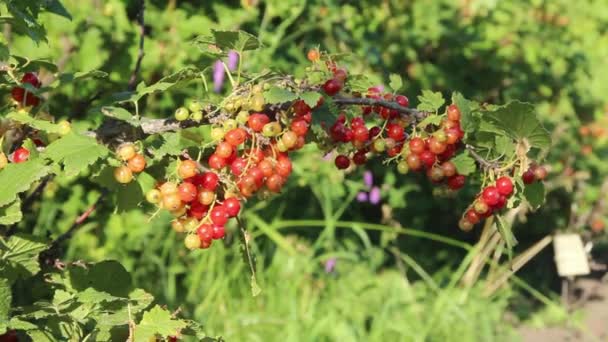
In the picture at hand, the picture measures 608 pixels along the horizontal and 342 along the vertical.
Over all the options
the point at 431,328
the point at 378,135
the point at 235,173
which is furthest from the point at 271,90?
the point at 431,328

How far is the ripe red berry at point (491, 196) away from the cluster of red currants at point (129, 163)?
0.62m

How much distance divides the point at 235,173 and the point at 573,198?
3621 millimetres

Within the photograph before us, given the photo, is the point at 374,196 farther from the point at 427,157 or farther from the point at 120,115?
the point at 120,115

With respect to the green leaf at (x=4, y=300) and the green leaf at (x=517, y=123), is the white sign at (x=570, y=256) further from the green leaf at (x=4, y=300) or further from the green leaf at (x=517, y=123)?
the green leaf at (x=4, y=300)

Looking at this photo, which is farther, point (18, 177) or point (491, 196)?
point (491, 196)

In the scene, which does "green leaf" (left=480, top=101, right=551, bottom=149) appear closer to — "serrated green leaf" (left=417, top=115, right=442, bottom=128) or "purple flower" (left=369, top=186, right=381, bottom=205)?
"serrated green leaf" (left=417, top=115, right=442, bottom=128)

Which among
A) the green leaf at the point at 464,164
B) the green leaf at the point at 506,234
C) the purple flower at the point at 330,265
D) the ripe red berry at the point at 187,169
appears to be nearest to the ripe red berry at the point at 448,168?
the green leaf at the point at 464,164

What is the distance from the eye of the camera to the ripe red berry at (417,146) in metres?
1.59

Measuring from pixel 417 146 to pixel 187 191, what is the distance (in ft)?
1.43

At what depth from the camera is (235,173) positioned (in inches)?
57.9

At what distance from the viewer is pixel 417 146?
1.58 m

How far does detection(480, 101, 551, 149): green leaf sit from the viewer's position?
1.51 meters

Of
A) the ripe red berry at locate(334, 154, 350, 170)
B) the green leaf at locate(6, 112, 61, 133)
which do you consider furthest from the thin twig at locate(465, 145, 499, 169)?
the green leaf at locate(6, 112, 61, 133)

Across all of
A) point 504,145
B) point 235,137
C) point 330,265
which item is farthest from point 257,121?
point 330,265
